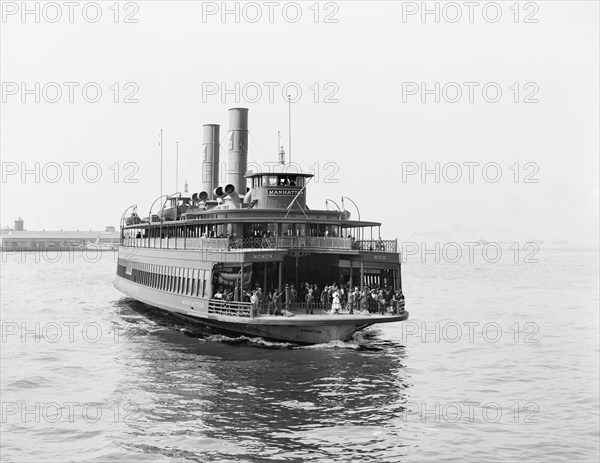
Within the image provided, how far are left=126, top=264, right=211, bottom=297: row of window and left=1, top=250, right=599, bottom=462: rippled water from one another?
8.28 ft

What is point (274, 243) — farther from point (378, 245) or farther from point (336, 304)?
point (378, 245)

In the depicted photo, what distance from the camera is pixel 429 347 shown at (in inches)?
1451

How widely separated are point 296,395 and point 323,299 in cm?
938

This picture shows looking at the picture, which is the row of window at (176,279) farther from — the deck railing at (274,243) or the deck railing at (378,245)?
the deck railing at (378,245)

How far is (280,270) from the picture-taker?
32125 mm

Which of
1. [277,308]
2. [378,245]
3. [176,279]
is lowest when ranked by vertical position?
[277,308]

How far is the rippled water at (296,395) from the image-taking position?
64.7 ft

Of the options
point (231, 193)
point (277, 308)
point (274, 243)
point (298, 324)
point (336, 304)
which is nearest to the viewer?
point (298, 324)

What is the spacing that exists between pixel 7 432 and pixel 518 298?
195 ft

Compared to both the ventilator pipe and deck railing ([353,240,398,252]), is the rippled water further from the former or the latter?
the ventilator pipe

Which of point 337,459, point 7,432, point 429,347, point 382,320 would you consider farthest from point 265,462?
point 429,347

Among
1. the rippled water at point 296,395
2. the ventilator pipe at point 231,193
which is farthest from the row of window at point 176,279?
the ventilator pipe at point 231,193

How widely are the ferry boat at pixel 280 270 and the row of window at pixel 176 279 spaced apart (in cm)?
6

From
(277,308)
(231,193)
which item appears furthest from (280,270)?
(231,193)
